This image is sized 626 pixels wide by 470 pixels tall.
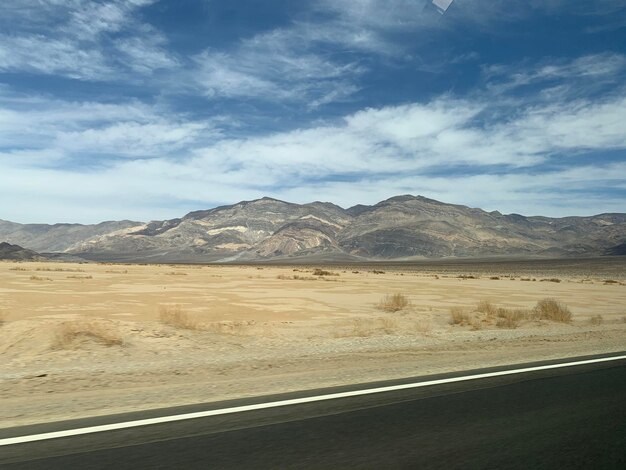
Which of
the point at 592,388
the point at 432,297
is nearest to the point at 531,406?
the point at 592,388

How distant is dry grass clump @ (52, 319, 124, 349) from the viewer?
1254cm

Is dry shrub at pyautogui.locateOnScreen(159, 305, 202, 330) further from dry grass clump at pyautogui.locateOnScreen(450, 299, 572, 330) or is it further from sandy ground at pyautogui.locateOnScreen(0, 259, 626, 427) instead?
dry grass clump at pyautogui.locateOnScreen(450, 299, 572, 330)

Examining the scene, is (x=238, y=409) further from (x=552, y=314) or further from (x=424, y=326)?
(x=552, y=314)

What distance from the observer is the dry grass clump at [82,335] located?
12539mm

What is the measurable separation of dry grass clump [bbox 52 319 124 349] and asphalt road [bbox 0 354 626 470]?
6.97 m

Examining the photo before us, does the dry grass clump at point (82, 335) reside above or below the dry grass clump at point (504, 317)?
above

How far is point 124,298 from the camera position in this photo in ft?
96.0

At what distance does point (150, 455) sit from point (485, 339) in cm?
1276

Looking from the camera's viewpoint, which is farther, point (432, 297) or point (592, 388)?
point (432, 297)

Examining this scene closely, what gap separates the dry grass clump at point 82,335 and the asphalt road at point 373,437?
6967 mm

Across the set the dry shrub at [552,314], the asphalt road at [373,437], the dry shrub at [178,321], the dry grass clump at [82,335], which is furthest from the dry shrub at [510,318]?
the dry grass clump at [82,335]

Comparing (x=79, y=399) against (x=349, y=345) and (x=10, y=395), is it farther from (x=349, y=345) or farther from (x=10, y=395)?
(x=349, y=345)

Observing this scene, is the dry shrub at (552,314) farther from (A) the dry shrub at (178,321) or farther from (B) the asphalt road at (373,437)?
(B) the asphalt road at (373,437)

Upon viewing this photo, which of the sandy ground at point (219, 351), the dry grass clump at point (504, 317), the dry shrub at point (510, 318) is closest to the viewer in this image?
the sandy ground at point (219, 351)
